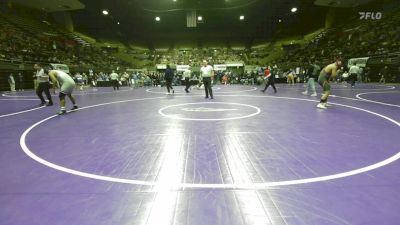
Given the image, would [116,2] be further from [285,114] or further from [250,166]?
[250,166]

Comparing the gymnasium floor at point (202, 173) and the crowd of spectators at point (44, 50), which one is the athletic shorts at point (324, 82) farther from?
the crowd of spectators at point (44, 50)

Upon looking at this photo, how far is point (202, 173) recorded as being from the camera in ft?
11.8

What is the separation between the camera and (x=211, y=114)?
8109 mm

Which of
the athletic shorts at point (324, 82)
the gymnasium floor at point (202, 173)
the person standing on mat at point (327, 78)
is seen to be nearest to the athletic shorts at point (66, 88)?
the gymnasium floor at point (202, 173)

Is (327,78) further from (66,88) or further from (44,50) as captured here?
(44,50)

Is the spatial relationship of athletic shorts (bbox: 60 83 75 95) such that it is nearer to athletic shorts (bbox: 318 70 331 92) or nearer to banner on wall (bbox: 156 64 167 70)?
athletic shorts (bbox: 318 70 331 92)

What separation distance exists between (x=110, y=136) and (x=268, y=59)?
43.6 m

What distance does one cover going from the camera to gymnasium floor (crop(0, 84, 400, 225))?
2.62 meters

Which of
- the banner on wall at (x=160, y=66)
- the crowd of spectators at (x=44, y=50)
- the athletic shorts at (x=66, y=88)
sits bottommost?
the athletic shorts at (x=66, y=88)

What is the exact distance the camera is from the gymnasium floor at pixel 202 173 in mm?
2623

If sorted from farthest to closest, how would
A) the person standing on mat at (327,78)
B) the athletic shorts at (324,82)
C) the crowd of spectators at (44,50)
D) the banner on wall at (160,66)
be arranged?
the banner on wall at (160,66), the crowd of spectators at (44,50), the athletic shorts at (324,82), the person standing on mat at (327,78)

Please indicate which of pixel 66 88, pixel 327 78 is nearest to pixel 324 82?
pixel 327 78

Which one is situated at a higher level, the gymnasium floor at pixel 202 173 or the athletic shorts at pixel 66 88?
the athletic shorts at pixel 66 88

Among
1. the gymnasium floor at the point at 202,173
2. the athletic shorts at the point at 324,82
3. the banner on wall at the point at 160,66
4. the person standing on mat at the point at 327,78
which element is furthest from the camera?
the banner on wall at the point at 160,66
